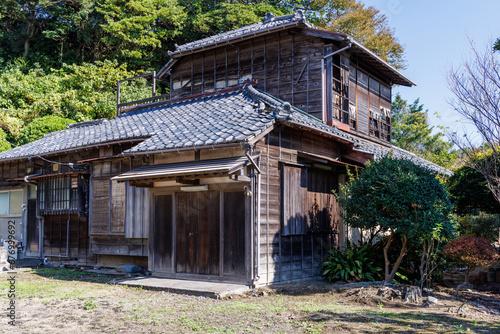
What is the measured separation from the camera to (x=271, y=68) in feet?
49.0

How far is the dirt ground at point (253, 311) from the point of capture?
21.4 ft

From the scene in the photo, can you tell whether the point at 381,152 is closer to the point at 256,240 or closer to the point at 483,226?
the point at 483,226

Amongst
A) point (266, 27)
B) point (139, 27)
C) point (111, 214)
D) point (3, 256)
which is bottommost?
point (3, 256)

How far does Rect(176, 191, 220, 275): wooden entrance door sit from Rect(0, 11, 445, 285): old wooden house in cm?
3

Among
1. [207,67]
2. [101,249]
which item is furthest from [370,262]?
[207,67]

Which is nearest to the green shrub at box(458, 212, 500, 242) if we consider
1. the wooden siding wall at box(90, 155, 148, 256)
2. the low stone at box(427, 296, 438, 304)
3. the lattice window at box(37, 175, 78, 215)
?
the low stone at box(427, 296, 438, 304)

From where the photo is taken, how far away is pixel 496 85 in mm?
8383

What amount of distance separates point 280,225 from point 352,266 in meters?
2.14

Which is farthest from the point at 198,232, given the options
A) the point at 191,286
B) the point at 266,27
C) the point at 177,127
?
the point at 266,27

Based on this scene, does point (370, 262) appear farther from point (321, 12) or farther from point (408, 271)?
point (321, 12)

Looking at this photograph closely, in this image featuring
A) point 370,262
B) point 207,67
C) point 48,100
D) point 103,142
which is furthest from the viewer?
point 48,100

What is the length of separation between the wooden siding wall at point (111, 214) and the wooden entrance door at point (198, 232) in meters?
1.54

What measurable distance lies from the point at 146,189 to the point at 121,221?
55.0 inches

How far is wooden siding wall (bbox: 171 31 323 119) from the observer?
555 inches
